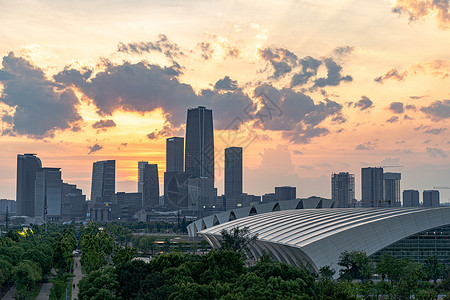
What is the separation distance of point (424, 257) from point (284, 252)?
69.3 feet

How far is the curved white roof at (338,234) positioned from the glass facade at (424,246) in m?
0.94

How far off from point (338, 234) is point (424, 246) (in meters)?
16.1

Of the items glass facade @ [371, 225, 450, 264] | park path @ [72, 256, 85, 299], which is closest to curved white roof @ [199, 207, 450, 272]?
glass facade @ [371, 225, 450, 264]

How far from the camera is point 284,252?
261 feet

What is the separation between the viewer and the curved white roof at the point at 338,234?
238ft

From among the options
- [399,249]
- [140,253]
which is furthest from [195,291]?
[140,253]

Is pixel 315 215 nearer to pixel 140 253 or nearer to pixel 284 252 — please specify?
pixel 284 252

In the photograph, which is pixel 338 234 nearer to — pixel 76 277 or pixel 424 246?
pixel 424 246

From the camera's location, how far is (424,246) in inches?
3226

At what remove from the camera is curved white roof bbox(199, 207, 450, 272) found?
238 ft

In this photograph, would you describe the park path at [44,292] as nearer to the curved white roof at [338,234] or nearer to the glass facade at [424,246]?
the curved white roof at [338,234]

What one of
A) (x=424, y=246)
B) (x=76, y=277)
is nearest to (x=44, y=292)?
(x=76, y=277)

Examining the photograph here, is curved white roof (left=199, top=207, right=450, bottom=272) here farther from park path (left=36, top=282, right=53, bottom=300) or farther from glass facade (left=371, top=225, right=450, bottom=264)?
park path (left=36, top=282, right=53, bottom=300)

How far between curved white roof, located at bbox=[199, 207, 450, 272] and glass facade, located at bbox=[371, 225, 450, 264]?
0.94 m
